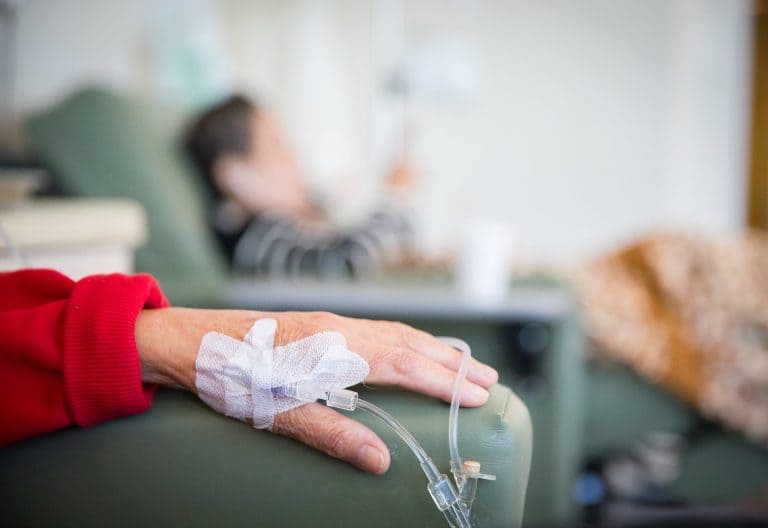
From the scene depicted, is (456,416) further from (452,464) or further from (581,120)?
(581,120)

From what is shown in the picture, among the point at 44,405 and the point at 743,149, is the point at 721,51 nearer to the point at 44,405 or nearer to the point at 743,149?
the point at 743,149

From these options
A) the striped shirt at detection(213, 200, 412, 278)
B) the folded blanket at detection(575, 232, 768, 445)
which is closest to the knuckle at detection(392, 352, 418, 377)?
the striped shirt at detection(213, 200, 412, 278)

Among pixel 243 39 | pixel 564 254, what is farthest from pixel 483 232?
pixel 564 254

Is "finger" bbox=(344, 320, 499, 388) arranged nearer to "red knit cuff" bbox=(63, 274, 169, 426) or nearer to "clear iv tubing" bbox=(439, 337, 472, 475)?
"clear iv tubing" bbox=(439, 337, 472, 475)

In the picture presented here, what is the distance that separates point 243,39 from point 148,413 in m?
2.47

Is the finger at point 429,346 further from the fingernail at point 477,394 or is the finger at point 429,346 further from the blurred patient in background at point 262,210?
the blurred patient in background at point 262,210

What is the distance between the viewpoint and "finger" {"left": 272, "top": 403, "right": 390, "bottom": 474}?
0.42 meters

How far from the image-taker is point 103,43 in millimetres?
1904

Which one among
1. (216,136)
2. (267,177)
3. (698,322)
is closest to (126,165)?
(216,136)

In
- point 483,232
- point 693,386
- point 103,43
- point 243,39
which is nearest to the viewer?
point 483,232

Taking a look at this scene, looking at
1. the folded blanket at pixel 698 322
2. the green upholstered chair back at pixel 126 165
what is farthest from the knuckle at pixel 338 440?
the folded blanket at pixel 698 322

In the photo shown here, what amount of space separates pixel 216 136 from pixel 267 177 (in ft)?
0.79

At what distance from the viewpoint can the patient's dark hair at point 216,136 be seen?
159cm

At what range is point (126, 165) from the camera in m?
1.30
